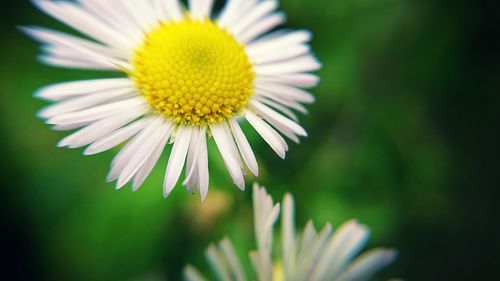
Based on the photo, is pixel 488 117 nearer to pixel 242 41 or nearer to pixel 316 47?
pixel 316 47

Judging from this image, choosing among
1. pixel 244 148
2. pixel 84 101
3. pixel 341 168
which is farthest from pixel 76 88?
pixel 341 168

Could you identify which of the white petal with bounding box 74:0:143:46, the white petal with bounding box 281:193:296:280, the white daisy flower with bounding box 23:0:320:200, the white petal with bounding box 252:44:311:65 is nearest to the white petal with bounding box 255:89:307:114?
the white daisy flower with bounding box 23:0:320:200

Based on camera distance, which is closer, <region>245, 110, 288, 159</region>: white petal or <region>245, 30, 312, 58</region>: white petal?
<region>245, 110, 288, 159</region>: white petal

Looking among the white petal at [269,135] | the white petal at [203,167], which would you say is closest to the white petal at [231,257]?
the white petal at [203,167]

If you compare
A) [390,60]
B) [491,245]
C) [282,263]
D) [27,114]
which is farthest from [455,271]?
[27,114]

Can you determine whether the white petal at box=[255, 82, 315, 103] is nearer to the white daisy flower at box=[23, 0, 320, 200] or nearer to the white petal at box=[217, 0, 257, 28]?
the white daisy flower at box=[23, 0, 320, 200]
